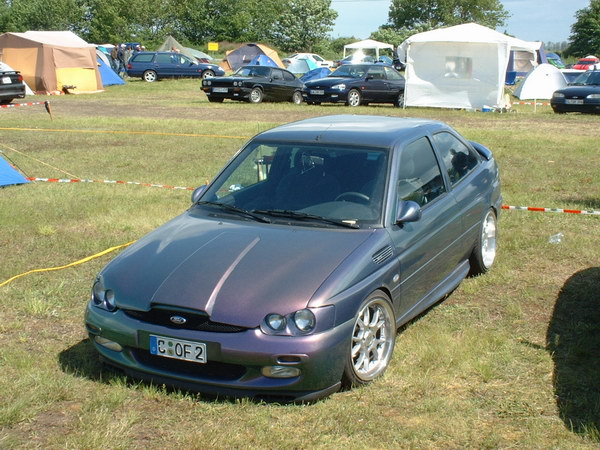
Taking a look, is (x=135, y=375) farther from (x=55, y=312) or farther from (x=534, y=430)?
(x=534, y=430)

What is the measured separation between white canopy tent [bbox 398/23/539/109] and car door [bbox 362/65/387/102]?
886 mm

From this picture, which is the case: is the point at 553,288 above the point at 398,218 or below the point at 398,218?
below

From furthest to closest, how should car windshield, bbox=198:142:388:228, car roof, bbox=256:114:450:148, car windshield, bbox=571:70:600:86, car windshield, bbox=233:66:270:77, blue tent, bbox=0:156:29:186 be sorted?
1. car windshield, bbox=233:66:270:77
2. car windshield, bbox=571:70:600:86
3. blue tent, bbox=0:156:29:186
4. car roof, bbox=256:114:450:148
5. car windshield, bbox=198:142:388:228

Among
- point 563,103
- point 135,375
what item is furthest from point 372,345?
point 563,103

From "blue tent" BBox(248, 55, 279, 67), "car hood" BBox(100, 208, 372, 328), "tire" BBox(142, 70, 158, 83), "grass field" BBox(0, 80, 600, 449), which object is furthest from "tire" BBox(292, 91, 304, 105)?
"car hood" BBox(100, 208, 372, 328)

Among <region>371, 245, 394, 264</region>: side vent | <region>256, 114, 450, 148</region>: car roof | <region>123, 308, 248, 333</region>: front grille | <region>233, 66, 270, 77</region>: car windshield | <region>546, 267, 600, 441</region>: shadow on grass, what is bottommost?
<region>546, 267, 600, 441</region>: shadow on grass

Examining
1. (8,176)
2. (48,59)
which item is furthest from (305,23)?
(8,176)

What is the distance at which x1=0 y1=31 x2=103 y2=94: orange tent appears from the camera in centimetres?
2981

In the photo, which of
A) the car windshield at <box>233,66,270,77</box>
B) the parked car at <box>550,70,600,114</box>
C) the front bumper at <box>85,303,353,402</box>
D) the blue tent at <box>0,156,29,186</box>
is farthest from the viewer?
the car windshield at <box>233,66,270,77</box>

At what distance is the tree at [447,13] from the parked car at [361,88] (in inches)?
3061

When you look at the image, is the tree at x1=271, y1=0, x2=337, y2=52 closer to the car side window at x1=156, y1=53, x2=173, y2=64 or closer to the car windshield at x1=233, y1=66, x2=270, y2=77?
the car side window at x1=156, y1=53, x2=173, y2=64

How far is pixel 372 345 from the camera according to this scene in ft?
15.3

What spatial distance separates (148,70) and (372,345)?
118ft

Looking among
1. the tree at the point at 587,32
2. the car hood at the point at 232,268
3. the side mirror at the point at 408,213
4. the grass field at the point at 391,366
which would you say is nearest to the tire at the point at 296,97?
the grass field at the point at 391,366
